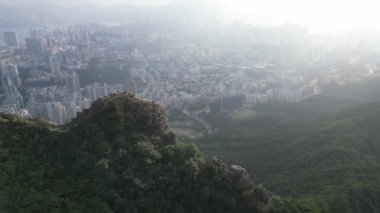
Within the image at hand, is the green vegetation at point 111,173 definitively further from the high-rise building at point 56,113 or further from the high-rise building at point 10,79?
the high-rise building at point 10,79

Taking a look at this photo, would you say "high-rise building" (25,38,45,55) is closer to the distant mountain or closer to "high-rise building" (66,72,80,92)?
"high-rise building" (66,72,80,92)

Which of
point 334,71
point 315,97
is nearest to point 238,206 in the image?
point 315,97

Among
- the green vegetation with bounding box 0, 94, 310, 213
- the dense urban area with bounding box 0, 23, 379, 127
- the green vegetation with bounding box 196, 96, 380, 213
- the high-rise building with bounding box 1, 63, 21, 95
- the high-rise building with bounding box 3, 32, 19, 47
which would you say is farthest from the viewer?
the high-rise building with bounding box 3, 32, 19, 47

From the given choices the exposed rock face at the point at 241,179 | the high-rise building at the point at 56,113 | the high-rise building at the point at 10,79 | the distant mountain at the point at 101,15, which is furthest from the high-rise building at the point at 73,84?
the distant mountain at the point at 101,15

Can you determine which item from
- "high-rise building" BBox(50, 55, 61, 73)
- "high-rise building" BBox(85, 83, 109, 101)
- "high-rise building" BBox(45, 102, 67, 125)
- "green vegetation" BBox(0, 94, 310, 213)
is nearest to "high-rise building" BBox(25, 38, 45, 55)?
"high-rise building" BBox(50, 55, 61, 73)

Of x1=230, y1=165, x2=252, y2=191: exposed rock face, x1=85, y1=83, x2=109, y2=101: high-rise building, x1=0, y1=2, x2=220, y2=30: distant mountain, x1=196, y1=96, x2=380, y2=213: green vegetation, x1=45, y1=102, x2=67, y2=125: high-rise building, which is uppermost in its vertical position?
x1=230, y1=165, x2=252, y2=191: exposed rock face

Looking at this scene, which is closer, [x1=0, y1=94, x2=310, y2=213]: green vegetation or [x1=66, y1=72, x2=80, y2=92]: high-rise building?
[x1=0, y1=94, x2=310, y2=213]: green vegetation

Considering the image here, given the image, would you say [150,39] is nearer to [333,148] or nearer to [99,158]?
[333,148]
